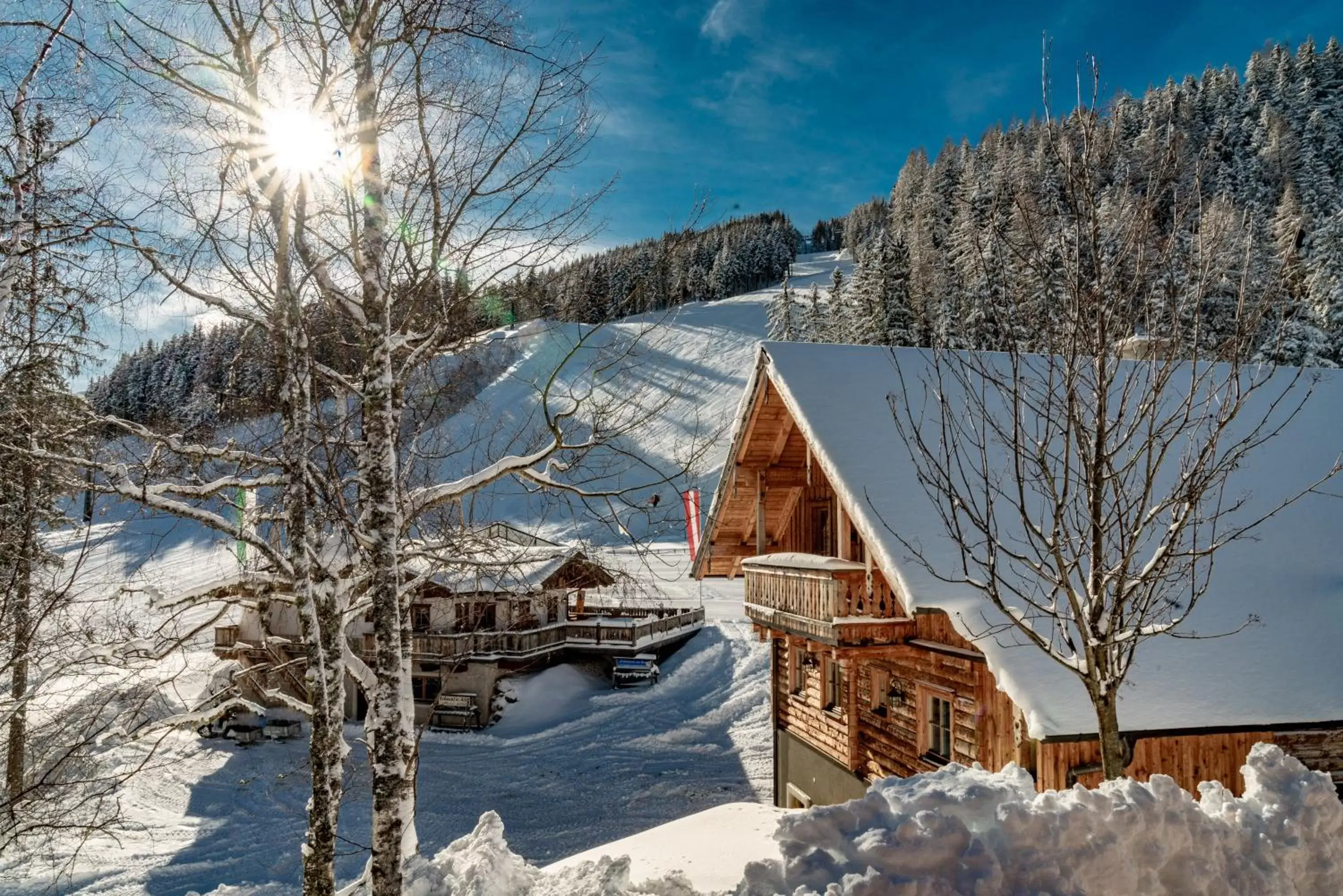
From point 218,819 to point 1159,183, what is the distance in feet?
69.4

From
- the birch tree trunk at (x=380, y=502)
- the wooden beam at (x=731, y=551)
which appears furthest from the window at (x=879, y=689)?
the birch tree trunk at (x=380, y=502)

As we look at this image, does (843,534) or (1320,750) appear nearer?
(1320,750)

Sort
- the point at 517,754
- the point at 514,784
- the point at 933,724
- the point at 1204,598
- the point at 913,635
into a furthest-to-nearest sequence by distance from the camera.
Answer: the point at 517,754 → the point at 514,784 → the point at 933,724 → the point at 913,635 → the point at 1204,598

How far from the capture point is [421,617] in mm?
29188

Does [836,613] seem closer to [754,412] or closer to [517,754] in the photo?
[754,412]

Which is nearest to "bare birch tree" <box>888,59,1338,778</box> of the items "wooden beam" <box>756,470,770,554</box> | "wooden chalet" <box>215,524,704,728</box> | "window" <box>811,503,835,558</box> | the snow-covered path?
"wooden beam" <box>756,470,770,554</box>

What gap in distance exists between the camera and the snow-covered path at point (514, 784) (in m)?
14.9

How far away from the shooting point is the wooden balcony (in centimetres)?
1019

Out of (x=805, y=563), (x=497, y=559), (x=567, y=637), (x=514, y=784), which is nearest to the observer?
(x=497, y=559)

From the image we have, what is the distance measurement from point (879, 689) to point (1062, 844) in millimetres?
8317

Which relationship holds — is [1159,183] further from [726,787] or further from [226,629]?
[226,629]

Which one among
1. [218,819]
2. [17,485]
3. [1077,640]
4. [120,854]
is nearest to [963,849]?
[1077,640]

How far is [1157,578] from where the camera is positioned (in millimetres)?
5480

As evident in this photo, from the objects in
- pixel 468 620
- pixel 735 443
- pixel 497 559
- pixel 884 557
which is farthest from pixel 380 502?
pixel 468 620
